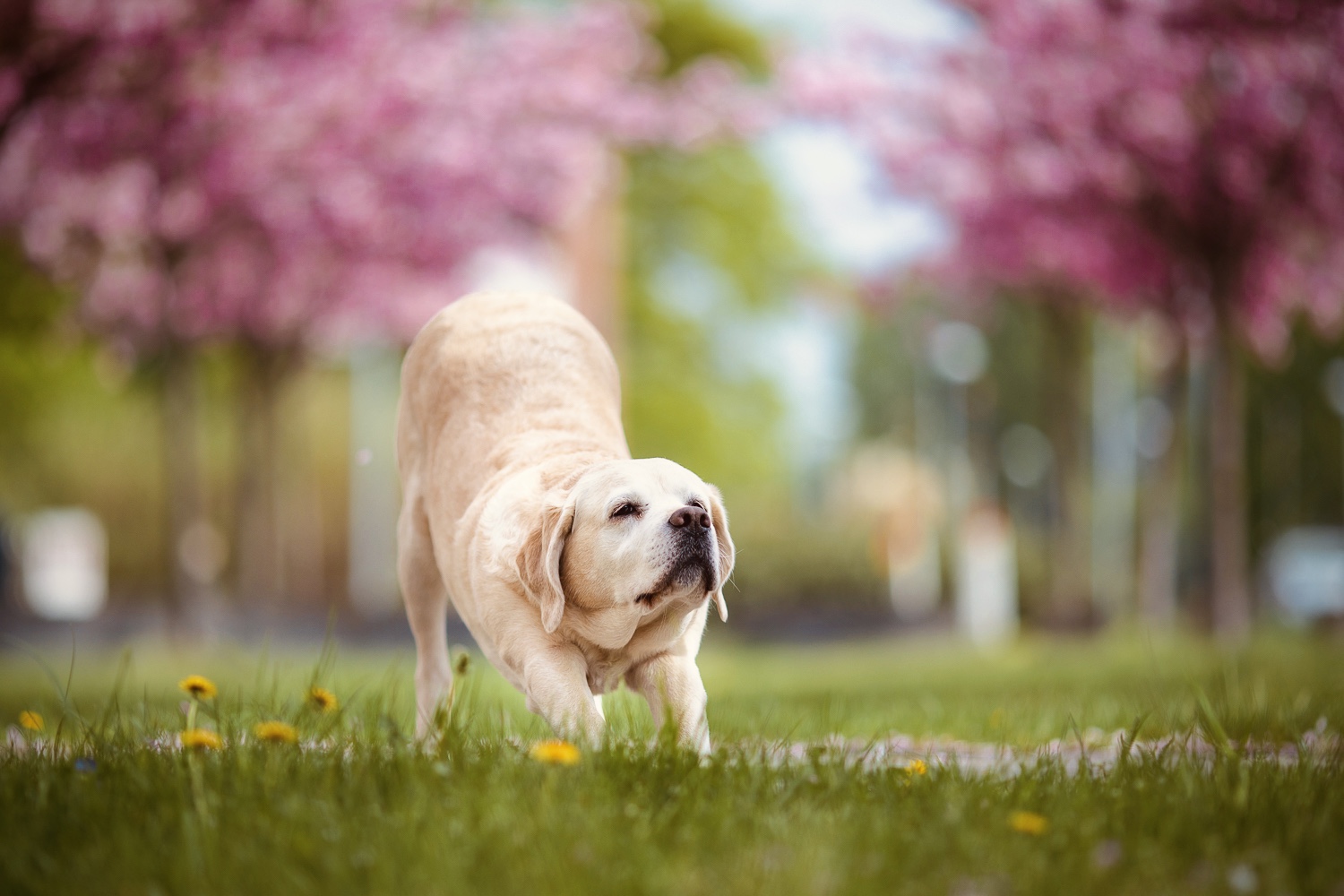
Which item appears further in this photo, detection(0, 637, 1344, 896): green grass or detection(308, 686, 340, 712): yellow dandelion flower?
detection(308, 686, 340, 712): yellow dandelion flower

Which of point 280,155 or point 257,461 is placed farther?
point 257,461

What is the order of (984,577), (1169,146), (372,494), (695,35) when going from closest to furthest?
(1169,146)
(984,577)
(695,35)
(372,494)

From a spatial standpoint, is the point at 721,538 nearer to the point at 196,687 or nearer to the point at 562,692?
the point at 562,692

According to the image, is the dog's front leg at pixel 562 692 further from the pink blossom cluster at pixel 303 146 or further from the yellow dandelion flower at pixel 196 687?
the pink blossom cluster at pixel 303 146

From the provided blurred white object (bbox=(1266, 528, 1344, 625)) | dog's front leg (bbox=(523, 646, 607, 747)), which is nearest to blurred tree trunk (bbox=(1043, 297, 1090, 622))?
dog's front leg (bbox=(523, 646, 607, 747))

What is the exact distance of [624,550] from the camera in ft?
12.4

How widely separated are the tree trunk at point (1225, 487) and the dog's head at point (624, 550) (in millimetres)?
10189

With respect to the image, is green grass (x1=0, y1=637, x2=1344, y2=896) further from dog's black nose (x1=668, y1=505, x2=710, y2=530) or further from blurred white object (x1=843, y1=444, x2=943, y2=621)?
blurred white object (x1=843, y1=444, x2=943, y2=621)

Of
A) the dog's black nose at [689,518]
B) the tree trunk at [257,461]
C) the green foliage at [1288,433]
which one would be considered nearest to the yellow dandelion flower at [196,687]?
the dog's black nose at [689,518]

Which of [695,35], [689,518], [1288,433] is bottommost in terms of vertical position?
[1288,433]

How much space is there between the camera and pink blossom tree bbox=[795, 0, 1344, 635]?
11656 mm

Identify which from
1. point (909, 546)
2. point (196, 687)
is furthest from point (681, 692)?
point (909, 546)

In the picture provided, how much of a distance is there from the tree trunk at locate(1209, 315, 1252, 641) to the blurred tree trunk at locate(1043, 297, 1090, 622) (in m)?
4.26

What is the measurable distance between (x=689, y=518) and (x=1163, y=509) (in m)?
14.3
